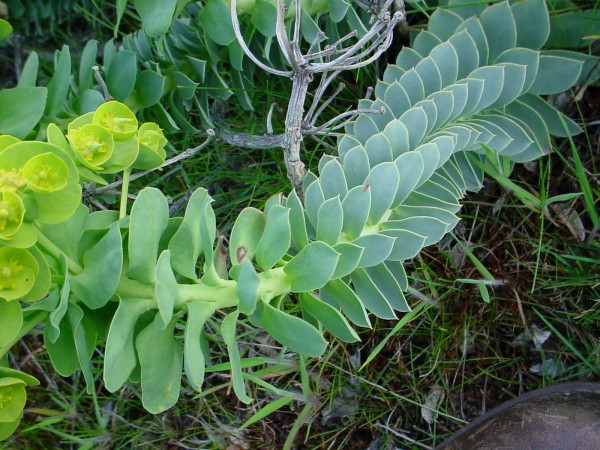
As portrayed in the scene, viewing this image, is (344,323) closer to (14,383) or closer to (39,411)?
(14,383)

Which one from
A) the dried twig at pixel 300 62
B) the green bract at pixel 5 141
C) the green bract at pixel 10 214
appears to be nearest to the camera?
the green bract at pixel 10 214

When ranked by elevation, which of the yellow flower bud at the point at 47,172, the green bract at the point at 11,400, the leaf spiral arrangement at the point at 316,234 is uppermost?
the yellow flower bud at the point at 47,172

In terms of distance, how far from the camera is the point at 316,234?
3.67 ft

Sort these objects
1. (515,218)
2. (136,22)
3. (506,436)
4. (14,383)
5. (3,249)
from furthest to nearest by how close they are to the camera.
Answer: (136,22) → (515,218) → (506,436) → (14,383) → (3,249)

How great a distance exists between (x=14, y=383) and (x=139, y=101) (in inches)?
26.7

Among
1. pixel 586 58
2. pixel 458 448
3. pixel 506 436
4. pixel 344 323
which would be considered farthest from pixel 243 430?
pixel 586 58

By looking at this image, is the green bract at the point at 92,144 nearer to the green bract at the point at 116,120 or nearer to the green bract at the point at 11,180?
the green bract at the point at 116,120

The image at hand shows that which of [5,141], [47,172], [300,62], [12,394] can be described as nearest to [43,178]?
[47,172]

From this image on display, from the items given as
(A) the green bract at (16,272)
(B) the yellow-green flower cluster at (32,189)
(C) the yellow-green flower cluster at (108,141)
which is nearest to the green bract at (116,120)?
(C) the yellow-green flower cluster at (108,141)

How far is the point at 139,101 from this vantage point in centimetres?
143

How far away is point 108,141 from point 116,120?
0.04 m

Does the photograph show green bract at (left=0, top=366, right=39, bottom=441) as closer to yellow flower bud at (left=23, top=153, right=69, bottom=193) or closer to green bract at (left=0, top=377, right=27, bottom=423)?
green bract at (left=0, top=377, right=27, bottom=423)

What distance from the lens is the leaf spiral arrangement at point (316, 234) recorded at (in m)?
0.97

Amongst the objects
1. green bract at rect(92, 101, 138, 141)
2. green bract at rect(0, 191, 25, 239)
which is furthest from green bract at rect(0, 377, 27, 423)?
green bract at rect(92, 101, 138, 141)
